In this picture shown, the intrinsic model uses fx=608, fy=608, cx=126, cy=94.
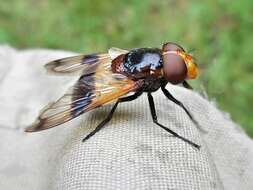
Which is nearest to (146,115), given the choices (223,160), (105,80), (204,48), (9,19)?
(105,80)

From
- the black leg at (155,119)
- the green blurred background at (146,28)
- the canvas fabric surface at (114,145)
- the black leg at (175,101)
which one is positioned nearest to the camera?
the canvas fabric surface at (114,145)

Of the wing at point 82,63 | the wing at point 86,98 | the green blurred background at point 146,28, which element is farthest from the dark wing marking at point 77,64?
the green blurred background at point 146,28

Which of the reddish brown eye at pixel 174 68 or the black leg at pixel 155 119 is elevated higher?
the reddish brown eye at pixel 174 68

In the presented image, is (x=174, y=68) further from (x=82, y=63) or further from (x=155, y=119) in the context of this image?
(x=82, y=63)

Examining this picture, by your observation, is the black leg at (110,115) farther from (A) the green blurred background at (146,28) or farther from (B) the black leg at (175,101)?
(A) the green blurred background at (146,28)

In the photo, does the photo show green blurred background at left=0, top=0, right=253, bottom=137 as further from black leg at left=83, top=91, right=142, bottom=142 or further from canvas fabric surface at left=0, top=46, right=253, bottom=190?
black leg at left=83, top=91, right=142, bottom=142

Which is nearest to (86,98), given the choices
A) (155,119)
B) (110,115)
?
(110,115)
